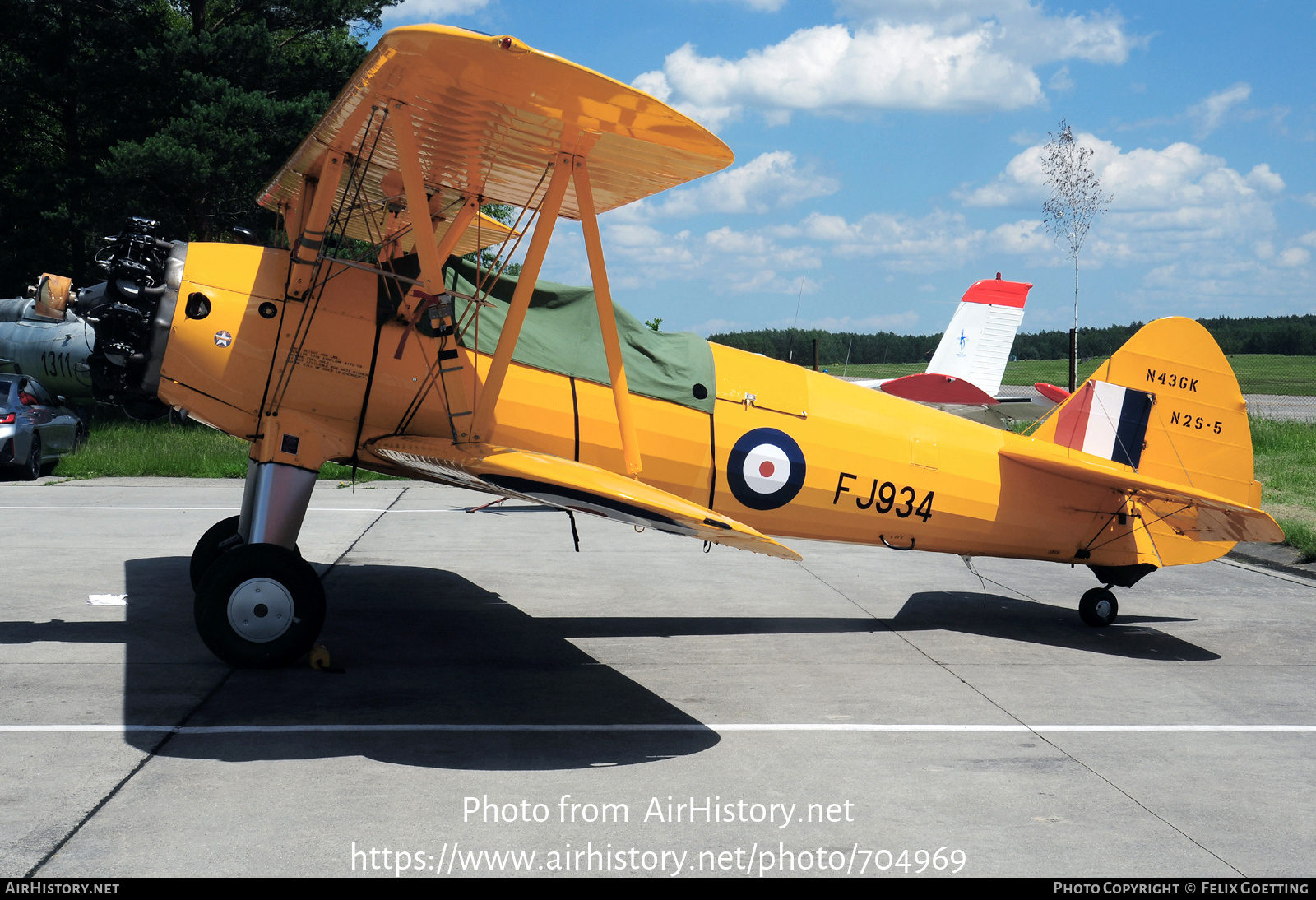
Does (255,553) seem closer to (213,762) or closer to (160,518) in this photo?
(213,762)

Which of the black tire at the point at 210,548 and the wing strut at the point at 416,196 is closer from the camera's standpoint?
the wing strut at the point at 416,196

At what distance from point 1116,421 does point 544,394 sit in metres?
4.66

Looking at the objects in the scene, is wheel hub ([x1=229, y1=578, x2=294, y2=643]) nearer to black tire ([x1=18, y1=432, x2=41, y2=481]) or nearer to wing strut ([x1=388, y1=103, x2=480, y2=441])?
wing strut ([x1=388, y1=103, x2=480, y2=441])

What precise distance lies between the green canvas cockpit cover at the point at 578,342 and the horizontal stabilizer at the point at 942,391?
30.7 ft

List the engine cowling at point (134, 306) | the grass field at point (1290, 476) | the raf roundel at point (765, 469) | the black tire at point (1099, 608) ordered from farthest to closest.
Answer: the grass field at point (1290, 476), the black tire at point (1099, 608), the raf roundel at point (765, 469), the engine cowling at point (134, 306)

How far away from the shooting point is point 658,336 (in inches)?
289

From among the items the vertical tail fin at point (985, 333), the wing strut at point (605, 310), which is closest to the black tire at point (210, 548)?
the wing strut at point (605, 310)

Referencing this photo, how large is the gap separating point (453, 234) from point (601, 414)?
1.56m

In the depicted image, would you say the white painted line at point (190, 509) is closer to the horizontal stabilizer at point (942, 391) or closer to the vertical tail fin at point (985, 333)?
the horizontal stabilizer at point (942, 391)

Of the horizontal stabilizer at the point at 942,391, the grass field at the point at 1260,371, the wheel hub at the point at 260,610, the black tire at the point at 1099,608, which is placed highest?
the grass field at the point at 1260,371

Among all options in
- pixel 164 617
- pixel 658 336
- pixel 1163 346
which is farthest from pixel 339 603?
→ pixel 1163 346

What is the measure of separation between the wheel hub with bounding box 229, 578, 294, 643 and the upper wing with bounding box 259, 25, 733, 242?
2.54 m

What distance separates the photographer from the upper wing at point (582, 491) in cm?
478

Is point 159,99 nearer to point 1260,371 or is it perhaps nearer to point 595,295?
point 595,295
